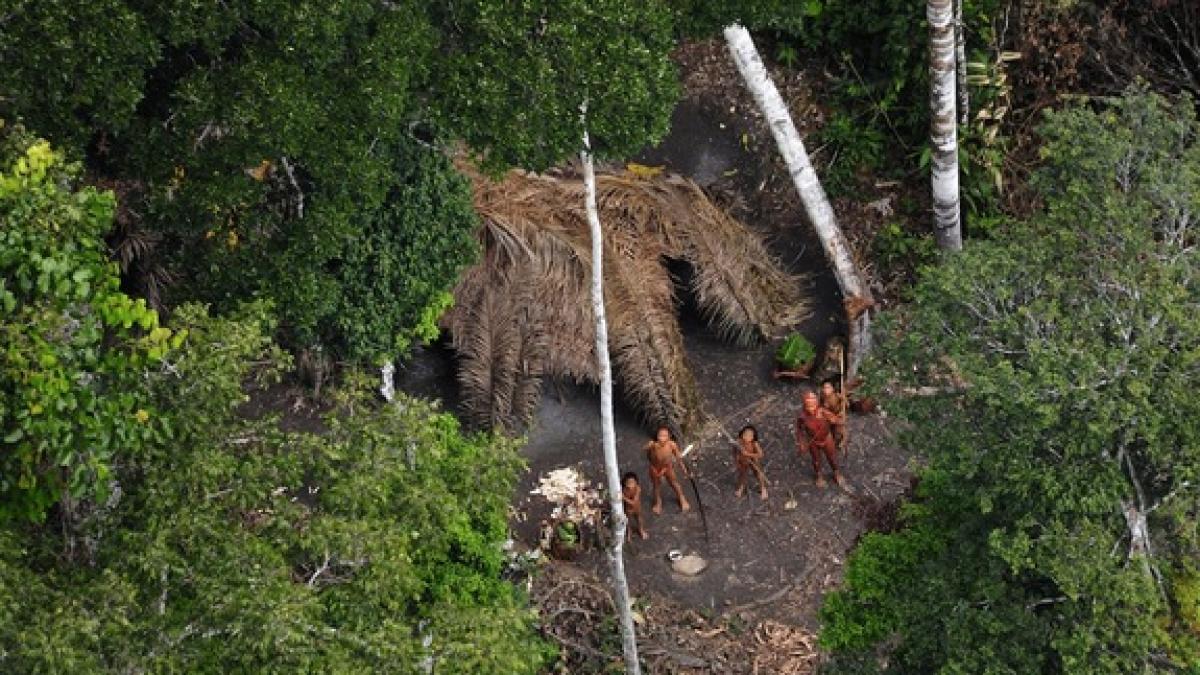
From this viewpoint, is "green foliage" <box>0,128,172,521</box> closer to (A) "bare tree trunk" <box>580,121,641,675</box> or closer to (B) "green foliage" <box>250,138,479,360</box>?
(B) "green foliage" <box>250,138,479,360</box>

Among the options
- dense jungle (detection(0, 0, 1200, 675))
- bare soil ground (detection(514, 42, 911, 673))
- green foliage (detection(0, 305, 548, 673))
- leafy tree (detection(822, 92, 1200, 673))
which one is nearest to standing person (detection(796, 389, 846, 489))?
dense jungle (detection(0, 0, 1200, 675))

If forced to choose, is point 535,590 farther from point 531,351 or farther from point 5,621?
point 5,621

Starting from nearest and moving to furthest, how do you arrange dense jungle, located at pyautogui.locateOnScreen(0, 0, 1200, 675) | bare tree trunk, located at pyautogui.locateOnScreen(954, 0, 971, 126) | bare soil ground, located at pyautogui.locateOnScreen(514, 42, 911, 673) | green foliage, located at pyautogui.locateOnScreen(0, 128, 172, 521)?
green foliage, located at pyautogui.locateOnScreen(0, 128, 172, 521), dense jungle, located at pyautogui.locateOnScreen(0, 0, 1200, 675), bare soil ground, located at pyautogui.locateOnScreen(514, 42, 911, 673), bare tree trunk, located at pyautogui.locateOnScreen(954, 0, 971, 126)

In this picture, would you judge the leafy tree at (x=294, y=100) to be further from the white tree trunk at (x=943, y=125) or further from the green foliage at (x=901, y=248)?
the green foliage at (x=901, y=248)

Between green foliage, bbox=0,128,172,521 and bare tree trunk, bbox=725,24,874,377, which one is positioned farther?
bare tree trunk, bbox=725,24,874,377

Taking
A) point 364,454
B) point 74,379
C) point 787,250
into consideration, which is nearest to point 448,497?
point 364,454

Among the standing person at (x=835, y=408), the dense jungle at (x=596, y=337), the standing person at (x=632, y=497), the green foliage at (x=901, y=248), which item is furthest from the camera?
the green foliage at (x=901, y=248)

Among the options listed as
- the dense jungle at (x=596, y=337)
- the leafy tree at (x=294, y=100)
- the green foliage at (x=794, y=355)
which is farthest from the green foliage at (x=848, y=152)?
the leafy tree at (x=294, y=100)
